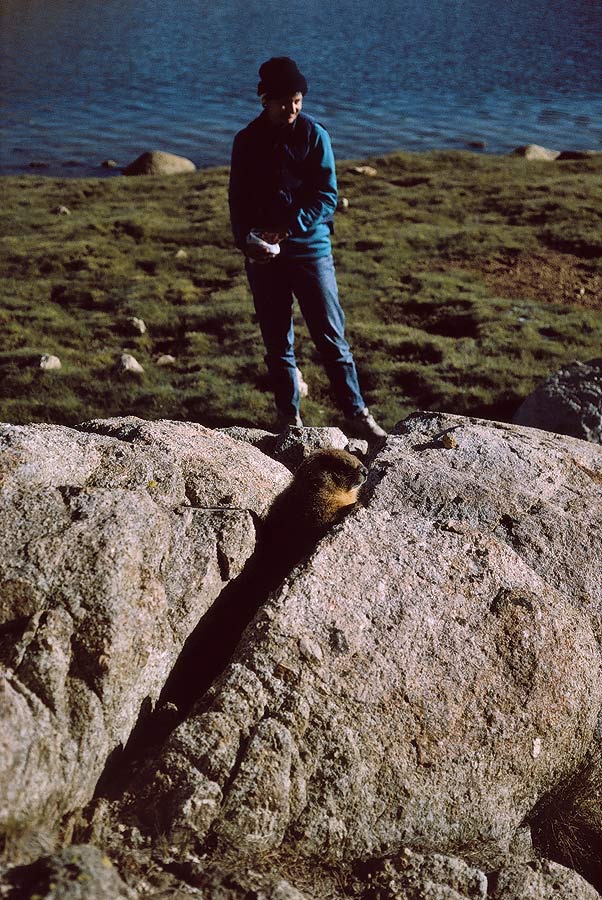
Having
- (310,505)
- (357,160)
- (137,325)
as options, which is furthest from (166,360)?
(357,160)

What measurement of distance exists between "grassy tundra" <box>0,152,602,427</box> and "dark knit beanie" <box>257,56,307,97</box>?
4272 mm

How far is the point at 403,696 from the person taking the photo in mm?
3396

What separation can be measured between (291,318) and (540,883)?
5507mm

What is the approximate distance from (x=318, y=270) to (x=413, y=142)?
30.1 m

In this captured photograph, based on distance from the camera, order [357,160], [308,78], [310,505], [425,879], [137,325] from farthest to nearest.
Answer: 1. [308,78]
2. [357,160]
3. [137,325]
4. [310,505]
5. [425,879]

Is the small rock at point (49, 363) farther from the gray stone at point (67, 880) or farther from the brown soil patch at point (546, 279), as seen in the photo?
the gray stone at point (67, 880)

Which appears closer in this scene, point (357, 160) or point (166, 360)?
point (166, 360)

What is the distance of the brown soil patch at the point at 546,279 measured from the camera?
14.4 meters

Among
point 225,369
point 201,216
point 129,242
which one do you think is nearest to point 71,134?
point 201,216

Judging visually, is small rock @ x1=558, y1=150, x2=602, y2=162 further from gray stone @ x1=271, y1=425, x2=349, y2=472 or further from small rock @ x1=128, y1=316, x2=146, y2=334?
gray stone @ x1=271, y1=425, x2=349, y2=472

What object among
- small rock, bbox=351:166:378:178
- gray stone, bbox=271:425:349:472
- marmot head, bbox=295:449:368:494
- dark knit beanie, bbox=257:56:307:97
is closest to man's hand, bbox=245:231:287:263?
dark knit beanie, bbox=257:56:307:97

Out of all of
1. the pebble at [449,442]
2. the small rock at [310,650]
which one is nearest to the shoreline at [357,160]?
the pebble at [449,442]

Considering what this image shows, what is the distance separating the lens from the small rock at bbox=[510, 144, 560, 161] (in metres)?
30.6

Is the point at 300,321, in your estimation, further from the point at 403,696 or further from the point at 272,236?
the point at 403,696
